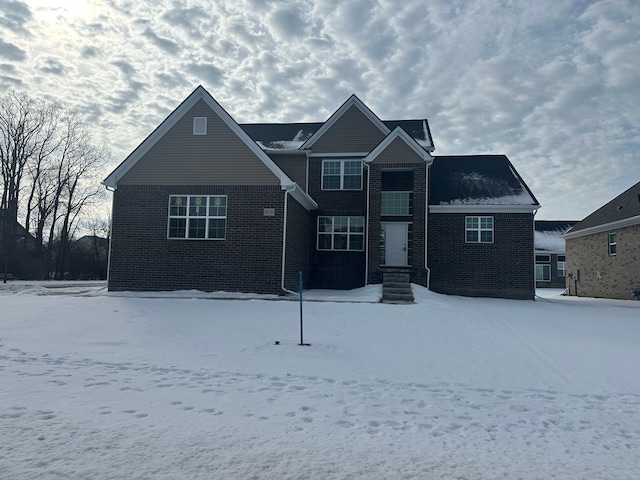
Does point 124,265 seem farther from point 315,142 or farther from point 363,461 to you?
point 363,461

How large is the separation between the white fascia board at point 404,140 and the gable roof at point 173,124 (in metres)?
3.97

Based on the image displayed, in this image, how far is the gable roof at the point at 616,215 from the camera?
22375 millimetres

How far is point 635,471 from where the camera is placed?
3.64 meters

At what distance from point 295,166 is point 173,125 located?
241 inches

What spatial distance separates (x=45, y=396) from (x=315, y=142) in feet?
55.7

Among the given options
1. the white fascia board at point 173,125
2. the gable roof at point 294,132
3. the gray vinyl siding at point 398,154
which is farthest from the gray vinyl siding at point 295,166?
the white fascia board at point 173,125

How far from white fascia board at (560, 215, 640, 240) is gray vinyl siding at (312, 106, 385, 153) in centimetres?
1265

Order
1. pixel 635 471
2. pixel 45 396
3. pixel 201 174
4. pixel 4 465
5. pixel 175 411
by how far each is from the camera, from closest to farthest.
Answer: pixel 4 465
pixel 635 471
pixel 175 411
pixel 45 396
pixel 201 174

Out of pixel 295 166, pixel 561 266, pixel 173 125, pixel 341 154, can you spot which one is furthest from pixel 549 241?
pixel 173 125

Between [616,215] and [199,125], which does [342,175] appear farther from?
[616,215]

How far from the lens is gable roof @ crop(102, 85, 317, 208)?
52.2 feet

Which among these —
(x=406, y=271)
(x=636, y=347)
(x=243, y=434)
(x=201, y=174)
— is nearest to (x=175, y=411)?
(x=243, y=434)

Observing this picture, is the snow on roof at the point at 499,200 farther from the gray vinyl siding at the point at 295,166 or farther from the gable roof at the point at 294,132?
the gray vinyl siding at the point at 295,166

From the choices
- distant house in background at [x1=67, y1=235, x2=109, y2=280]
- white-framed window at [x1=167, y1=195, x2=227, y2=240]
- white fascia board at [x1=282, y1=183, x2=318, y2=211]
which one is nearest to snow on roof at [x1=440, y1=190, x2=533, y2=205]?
white fascia board at [x1=282, y1=183, x2=318, y2=211]
